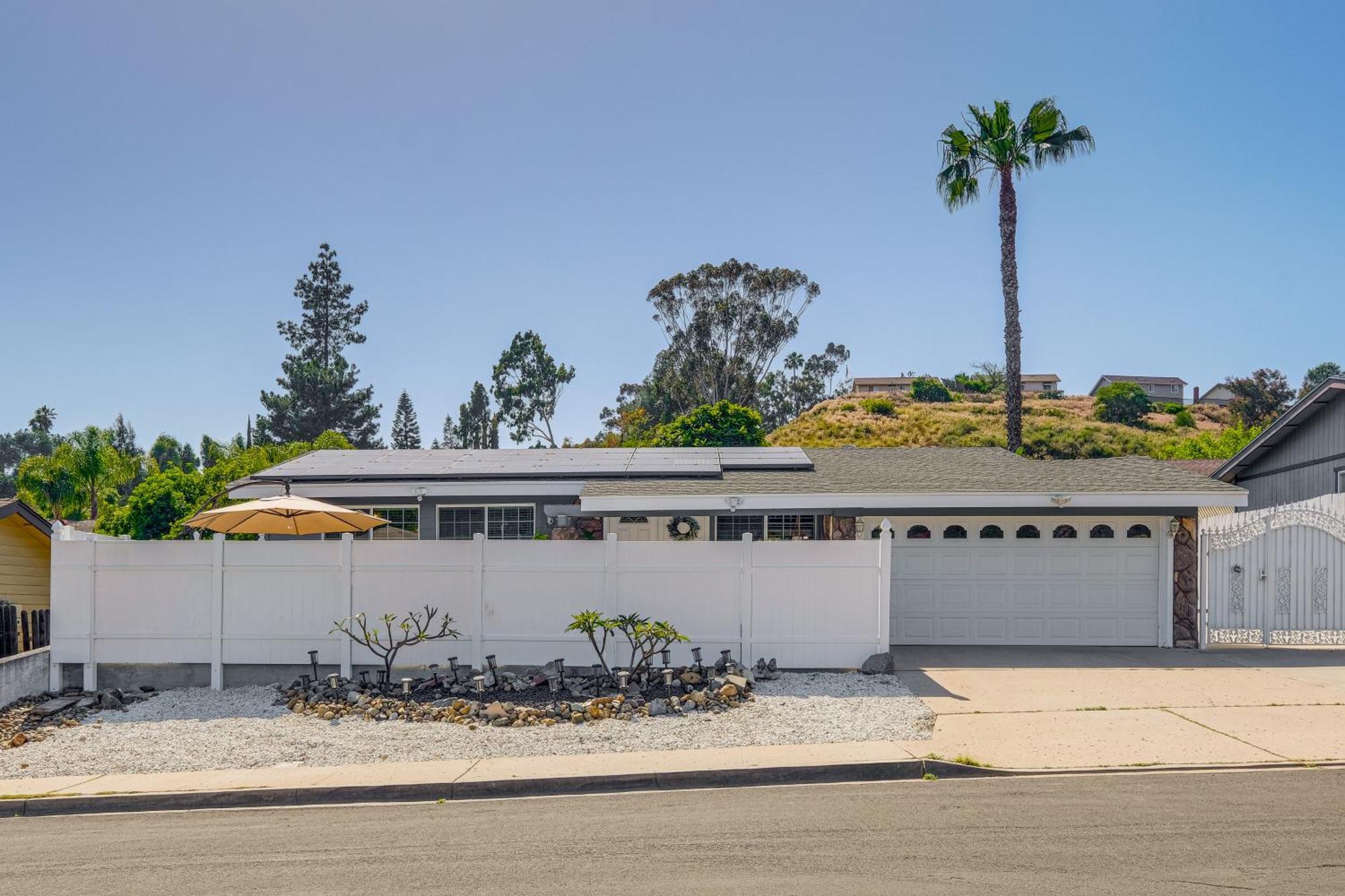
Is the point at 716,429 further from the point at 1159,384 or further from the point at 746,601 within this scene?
the point at 1159,384

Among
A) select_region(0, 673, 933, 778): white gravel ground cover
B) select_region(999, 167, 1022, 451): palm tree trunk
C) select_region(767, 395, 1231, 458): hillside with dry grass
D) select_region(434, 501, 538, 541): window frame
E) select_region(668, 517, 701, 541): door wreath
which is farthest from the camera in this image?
select_region(767, 395, 1231, 458): hillside with dry grass

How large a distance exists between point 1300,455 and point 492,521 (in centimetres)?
1856

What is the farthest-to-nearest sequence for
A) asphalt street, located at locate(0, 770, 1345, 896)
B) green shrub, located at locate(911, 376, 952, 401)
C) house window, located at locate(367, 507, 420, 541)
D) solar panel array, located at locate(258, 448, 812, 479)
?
green shrub, located at locate(911, 376, 952, 401)
house window, located at locate(367, 507, 420, 541)
solar panel array, located at locate(258, 448, 812, 479)
asphalt street, located at locate(0, 770, 1345, 896)

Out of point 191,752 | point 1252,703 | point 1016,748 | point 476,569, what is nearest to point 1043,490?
point 1252,703

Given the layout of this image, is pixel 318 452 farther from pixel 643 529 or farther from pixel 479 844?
pixel 479 844

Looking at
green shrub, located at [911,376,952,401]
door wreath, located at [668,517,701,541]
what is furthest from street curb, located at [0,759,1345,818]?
green shrub, located at [911,376,952,401]

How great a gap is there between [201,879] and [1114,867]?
5856 millimetres

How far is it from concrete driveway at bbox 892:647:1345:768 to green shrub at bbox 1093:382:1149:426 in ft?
179

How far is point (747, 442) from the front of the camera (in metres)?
41.1

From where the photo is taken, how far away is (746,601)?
503 inches

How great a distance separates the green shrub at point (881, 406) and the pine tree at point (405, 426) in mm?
36779

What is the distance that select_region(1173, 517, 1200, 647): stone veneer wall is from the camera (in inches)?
608

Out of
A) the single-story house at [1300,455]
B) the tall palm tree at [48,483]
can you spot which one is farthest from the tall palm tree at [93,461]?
the single-story house at [1300,455]

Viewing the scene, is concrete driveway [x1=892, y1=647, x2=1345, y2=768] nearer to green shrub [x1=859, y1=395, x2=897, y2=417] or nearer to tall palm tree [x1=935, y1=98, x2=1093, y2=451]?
tall palm tree [x1=935, y1=98, x2=1093, y2=451]
